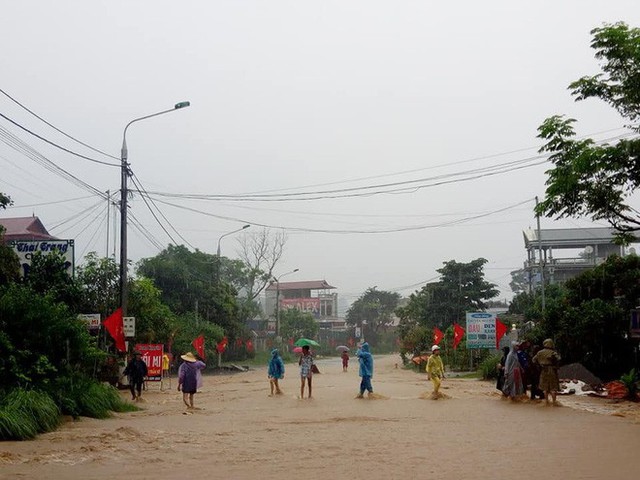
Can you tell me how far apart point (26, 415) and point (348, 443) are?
5.40 metres

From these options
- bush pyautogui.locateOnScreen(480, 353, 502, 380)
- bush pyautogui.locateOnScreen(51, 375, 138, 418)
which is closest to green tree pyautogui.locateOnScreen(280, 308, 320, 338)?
bush pyautogui.locateOnScreen(480, 353, 502, 380)

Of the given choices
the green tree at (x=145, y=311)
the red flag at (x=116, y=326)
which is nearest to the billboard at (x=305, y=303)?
the green tree at (x=145, y=311)

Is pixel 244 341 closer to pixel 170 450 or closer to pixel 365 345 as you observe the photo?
pixel 365 345

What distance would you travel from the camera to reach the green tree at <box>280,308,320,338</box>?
82.3m

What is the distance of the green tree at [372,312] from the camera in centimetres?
10044

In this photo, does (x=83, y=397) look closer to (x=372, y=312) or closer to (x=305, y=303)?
(x=372, y=312)

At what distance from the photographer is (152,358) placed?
2836 centimetres

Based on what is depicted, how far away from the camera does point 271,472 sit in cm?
1063

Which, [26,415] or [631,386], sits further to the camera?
[631,386]

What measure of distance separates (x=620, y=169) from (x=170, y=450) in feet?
34.2

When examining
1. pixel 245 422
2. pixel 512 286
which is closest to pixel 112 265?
pixel 245 422

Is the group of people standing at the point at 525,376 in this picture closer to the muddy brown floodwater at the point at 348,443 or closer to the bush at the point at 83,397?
the muddy brown floodwater at the point at 348,443

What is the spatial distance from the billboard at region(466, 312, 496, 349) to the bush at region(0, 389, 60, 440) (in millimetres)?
23482

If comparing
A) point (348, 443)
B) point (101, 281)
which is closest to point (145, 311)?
point (101, 281)
